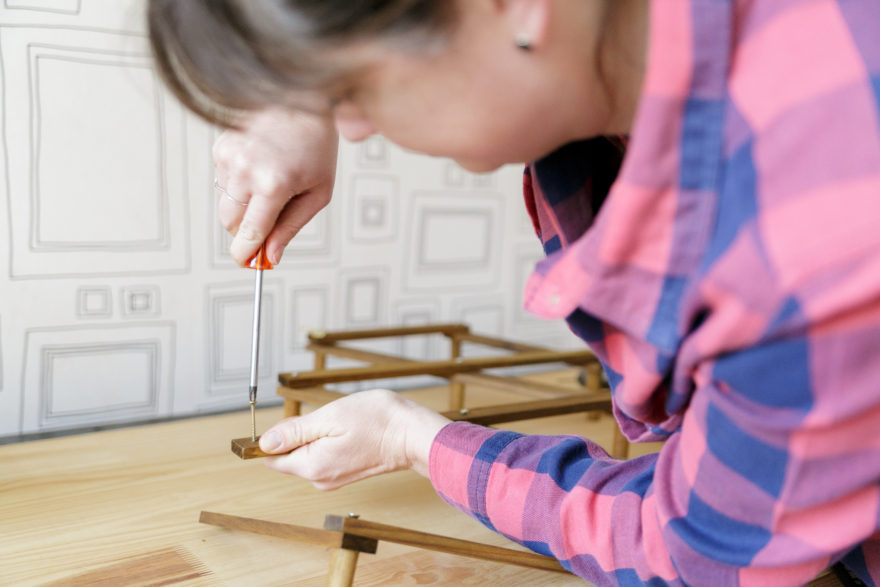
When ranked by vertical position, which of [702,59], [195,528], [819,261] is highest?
[702,59]

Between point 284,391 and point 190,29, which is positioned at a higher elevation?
point 190,29

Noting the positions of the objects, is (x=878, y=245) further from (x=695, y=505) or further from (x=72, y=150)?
(x=72, y=150)

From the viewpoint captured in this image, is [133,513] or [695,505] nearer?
[695,505]

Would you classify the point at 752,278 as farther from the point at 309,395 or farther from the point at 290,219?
the point at 309,395

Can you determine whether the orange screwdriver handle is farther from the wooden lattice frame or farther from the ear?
the ear

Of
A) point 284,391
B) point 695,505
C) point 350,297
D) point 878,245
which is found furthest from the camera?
point 350,297

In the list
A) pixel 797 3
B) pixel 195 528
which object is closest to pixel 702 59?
pixel 797 3

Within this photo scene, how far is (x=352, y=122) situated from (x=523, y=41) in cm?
11

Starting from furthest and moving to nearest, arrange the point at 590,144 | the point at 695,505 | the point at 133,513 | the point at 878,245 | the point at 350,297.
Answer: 1. the point at 350,297
2. the point at 133,513
3. the point at 590,144
4. the point at 695,505
5. the point at 878,245

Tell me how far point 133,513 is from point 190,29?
50cm

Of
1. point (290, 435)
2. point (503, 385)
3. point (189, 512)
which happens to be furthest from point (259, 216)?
point (503, 385)

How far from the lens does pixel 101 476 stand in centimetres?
80

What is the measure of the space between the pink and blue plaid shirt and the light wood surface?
228mm

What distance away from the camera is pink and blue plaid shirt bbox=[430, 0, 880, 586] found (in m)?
0.36
